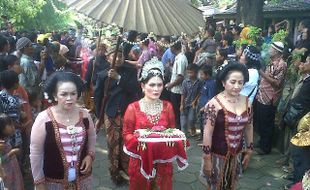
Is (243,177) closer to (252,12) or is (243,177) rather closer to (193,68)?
(193,68)

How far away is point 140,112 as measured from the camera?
143 inches

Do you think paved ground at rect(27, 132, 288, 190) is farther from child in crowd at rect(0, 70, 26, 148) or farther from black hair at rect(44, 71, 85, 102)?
black hair at rect(44, 71, 85, 102)

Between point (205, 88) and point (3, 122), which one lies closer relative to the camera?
point (3, 122)

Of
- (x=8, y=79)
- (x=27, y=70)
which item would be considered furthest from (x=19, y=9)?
(x=8, y=79)

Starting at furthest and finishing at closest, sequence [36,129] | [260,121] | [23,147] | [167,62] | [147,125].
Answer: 1. [167,62]
2. [260,121]
3. [23,147]
4. [147,125]
5. [36,129]

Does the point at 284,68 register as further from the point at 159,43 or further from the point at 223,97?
the point at 159,43

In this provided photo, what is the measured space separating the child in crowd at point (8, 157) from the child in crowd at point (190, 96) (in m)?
3.81

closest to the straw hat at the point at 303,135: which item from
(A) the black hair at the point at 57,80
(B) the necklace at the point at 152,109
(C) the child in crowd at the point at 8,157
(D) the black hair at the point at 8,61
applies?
(B) the necklace at the point at 152,109

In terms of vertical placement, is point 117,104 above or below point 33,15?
below

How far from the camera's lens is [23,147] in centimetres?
491

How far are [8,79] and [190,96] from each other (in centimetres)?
371

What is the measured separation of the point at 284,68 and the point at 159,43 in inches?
183

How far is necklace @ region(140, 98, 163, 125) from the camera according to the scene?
361cm

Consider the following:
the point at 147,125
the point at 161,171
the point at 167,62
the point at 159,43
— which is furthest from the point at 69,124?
the point at 159,43
